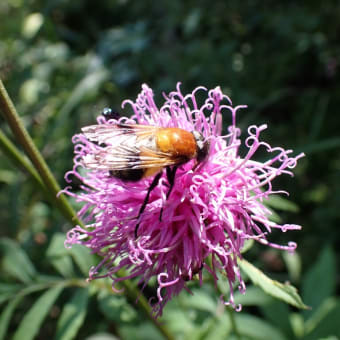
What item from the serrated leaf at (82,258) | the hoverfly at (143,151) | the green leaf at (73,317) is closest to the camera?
the hoverfly at (143,151)

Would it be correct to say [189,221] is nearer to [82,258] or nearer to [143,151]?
[143,151]

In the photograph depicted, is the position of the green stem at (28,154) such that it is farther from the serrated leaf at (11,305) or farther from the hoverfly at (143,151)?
the serrated leaf at (11,305)

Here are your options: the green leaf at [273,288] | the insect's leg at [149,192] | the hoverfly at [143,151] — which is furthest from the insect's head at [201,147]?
the green leaf at [273,288]

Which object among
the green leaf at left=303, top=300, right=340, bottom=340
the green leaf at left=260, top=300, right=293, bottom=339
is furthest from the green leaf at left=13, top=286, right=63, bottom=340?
the green leaf at left=303, top=300, right=340, bottom=340

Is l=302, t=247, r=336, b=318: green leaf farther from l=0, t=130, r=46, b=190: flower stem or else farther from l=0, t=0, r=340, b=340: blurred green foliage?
l=0, t=130, r=46, b=190: flower stem

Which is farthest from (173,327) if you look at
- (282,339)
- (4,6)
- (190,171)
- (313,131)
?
(4,6)

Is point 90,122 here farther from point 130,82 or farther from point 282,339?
point 282,339
